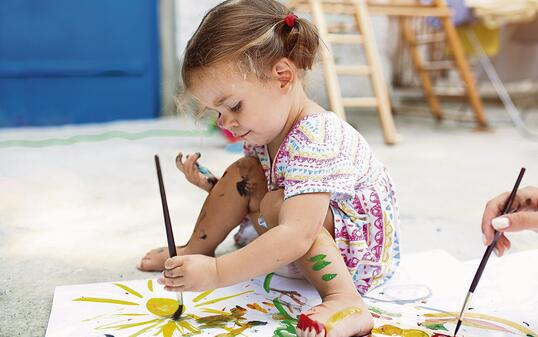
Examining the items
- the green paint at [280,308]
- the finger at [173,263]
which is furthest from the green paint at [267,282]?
the finger at [173,263]

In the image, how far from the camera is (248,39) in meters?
0.84

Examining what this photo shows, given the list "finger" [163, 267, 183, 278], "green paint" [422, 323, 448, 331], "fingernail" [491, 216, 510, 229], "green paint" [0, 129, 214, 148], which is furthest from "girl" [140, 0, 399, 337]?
"green paint" [0, 129, 214, 148]

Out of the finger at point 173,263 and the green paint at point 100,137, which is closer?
the finger at point 173,263

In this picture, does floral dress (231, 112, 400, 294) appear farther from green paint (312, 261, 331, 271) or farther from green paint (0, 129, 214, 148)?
green paint (0, 129, 214, 148)

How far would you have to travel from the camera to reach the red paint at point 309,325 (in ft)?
2.44

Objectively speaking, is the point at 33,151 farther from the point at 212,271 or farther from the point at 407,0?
the point at 407,0

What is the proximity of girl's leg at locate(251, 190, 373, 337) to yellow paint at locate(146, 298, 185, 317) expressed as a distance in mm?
204

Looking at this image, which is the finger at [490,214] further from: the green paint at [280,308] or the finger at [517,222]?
the green paint at [280,308]

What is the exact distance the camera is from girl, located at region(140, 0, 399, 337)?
79 centimetres

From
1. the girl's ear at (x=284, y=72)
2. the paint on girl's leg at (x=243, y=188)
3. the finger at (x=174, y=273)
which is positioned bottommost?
the finger at (x=174, y=273)

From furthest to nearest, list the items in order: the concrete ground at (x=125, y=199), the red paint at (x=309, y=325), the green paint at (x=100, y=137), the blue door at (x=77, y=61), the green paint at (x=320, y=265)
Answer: the blue door at (x=77, y=61) < the green paint at (x=100, y=137) < the concrete ground at (x=125, y=199) < the green paint at (x=320, y=265) < the red paint at (x=309, y=325)

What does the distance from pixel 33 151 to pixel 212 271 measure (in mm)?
1699

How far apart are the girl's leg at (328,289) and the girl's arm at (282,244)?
0.04 m

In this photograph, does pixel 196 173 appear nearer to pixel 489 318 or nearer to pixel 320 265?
pixel 320 265
